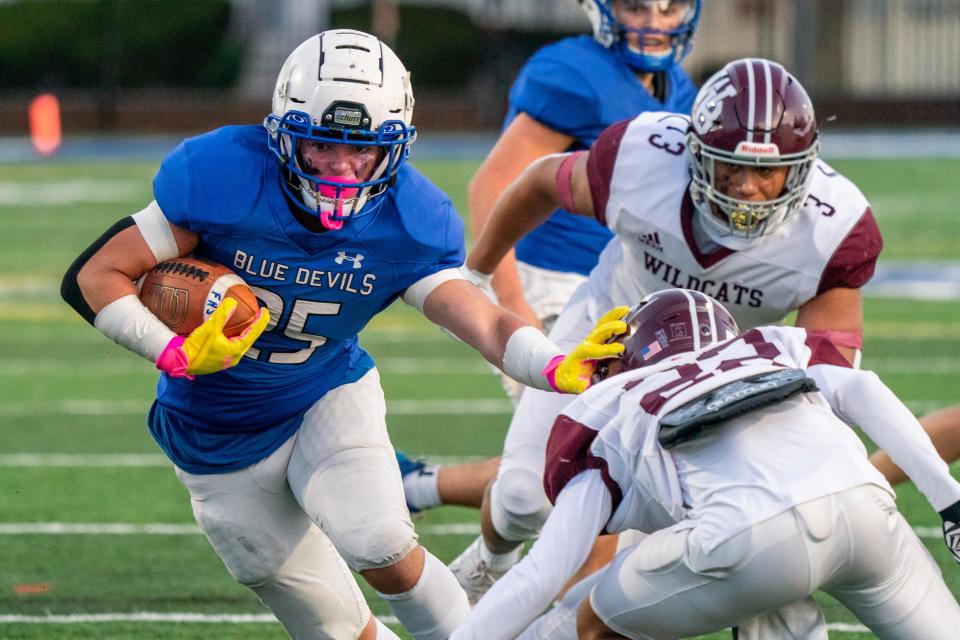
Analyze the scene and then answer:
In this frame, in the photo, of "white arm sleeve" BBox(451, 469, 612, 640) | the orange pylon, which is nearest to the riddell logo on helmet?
"white arm sleeve" BBox(451, 469, 612, 640)

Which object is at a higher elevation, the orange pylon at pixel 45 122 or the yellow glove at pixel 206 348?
the yellow glove at pixel 206 348

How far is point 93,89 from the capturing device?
2378cm

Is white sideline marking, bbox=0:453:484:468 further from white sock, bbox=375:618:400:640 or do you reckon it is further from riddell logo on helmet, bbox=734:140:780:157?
riddell logo on helmet, bbox=734:140:780:157

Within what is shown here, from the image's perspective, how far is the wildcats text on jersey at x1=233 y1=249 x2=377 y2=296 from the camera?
3.90m

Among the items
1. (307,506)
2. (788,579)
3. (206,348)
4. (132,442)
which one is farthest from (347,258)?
(132,442)

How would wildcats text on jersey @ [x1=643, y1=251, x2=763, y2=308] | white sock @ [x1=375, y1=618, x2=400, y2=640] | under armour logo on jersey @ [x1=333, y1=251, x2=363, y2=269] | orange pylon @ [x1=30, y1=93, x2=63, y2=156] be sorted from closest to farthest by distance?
under armour logo on jersey @ [x1=333, y1=251, x2=363, y2=269]
white sock @ [x1=375, y1=618, x2=400, y2=640]
wildcats text on jersey @ [x1=643, y1=251, x2=763, y2=308]
orange pylon @ [x1=30, y1=93, x2=63, y2=156]

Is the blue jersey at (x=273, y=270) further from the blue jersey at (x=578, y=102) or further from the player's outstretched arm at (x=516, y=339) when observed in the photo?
the blue jersey at (x=578, y=102)

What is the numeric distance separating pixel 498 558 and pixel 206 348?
5.17 ft

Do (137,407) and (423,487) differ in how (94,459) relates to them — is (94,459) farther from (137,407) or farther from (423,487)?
(423,487)

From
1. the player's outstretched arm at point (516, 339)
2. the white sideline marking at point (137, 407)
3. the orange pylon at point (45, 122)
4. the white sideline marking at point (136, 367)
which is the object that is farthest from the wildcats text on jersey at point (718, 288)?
the orange pylon at point (45, 122)

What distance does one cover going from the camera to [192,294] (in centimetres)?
376

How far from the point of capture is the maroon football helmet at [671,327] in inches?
136

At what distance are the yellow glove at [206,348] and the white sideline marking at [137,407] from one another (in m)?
4.14

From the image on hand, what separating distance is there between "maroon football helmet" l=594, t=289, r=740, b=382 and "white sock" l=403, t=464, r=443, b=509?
2.00 meters
